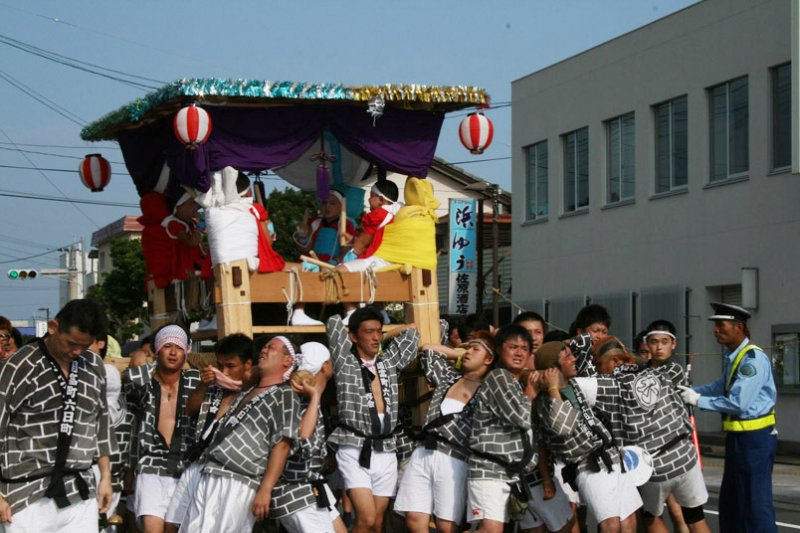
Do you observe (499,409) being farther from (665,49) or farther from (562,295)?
(562,295)

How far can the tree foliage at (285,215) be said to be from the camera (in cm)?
2855

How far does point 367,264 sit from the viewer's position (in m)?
11.4

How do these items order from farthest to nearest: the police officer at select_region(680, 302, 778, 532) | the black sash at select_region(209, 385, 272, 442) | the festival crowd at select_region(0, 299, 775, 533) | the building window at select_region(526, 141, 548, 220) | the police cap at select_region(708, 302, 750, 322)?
the building window at select_region(526, 141, 548, 220)
the police cap at select_region(708, 302, 750, 322)
the police officer at select_region(680, 302, 778, 532)
the black sash at select_region(209, 385, 272, 442)
the festival crowd at select_region(0, 299, 775, 533)

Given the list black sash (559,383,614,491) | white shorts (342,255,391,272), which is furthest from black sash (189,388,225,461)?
white shorts (342,255,391,272)

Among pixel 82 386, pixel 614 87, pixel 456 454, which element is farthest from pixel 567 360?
pixel 614 87

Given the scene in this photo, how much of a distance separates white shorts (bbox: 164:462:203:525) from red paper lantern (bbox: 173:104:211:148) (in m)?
3.25

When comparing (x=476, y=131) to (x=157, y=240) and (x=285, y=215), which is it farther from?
(x=285, y=215)

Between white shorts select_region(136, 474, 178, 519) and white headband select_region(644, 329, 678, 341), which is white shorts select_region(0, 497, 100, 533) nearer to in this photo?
white shorts select_region(136, 474, 178, 519)

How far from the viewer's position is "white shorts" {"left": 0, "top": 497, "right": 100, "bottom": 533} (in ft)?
22.9

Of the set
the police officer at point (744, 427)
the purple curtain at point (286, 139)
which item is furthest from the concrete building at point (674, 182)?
the police officer at point (744, 427)

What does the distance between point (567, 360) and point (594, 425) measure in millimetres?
488

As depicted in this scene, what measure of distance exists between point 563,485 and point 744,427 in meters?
1.40

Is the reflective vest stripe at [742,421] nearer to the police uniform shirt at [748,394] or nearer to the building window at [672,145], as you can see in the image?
the police uniform shirt at [748,394]

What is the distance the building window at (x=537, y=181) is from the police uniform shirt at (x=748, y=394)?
64.5 ft
